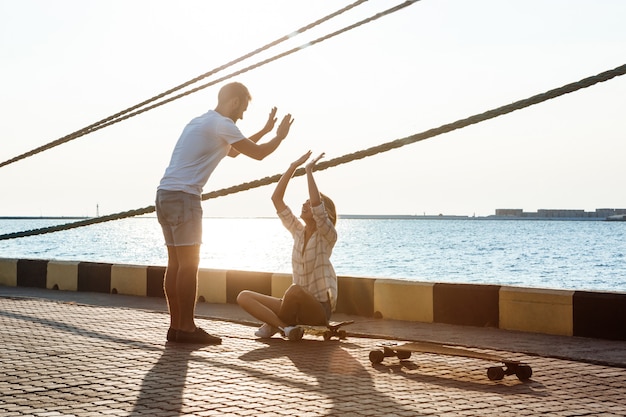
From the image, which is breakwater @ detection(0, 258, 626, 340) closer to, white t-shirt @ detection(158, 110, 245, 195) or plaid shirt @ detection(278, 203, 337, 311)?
plaid shirt @ detection(278, 203, 337, 311)

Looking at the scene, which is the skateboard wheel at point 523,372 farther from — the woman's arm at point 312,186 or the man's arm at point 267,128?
the man's arm at point 267,128

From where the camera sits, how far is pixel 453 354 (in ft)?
20.1

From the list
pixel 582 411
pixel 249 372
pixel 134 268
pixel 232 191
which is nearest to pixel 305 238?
pixel 232 191

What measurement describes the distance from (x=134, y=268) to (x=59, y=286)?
1.57 meters

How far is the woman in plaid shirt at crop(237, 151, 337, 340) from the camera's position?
24.7 feet

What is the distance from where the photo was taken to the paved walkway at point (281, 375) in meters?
4.73

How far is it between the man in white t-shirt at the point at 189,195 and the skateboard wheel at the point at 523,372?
95.0 inches

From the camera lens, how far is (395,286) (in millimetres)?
9312

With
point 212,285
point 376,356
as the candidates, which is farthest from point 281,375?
point 212,285

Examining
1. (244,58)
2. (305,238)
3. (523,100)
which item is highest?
(244,58)

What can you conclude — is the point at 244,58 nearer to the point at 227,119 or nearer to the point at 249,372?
the point at 227,119

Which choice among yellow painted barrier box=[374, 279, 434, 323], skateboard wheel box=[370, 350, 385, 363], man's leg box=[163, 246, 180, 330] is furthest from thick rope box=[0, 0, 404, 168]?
yellow painted barrier box=[374, 279, 434, 323]

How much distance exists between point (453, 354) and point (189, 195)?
236 centimetres

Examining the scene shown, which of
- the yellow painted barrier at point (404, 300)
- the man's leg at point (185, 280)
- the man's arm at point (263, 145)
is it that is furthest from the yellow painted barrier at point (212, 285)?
the man's arm at point (263, 145)
